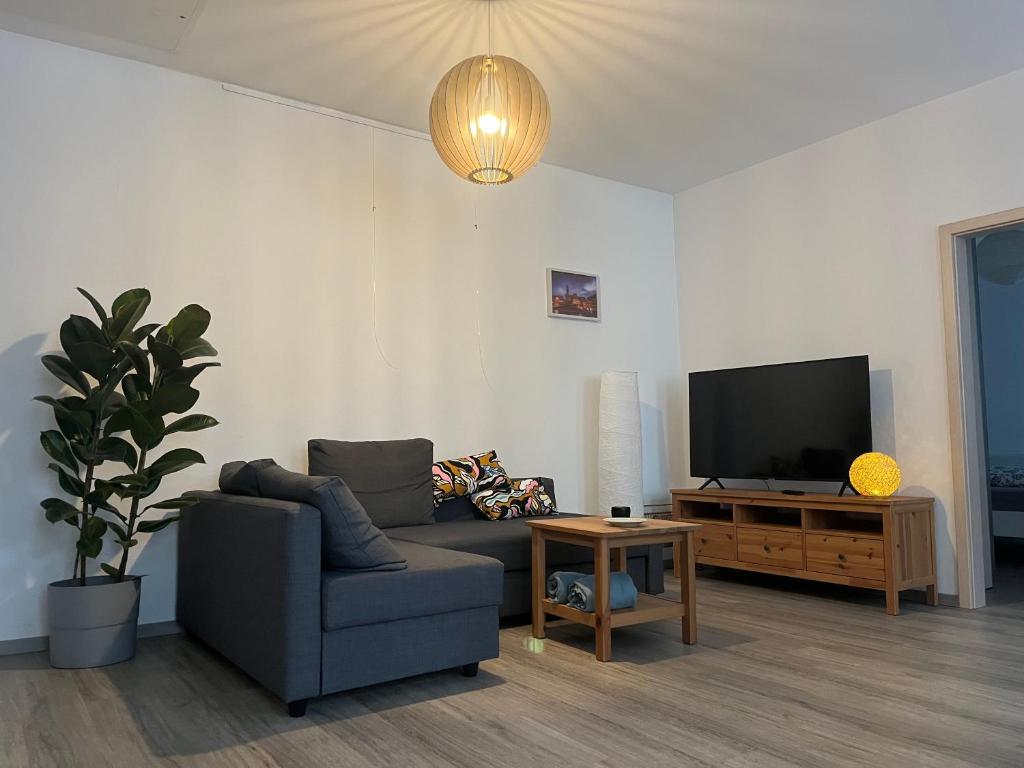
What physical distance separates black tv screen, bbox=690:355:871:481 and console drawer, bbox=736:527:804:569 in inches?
14.5

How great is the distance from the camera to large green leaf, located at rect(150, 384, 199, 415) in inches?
122

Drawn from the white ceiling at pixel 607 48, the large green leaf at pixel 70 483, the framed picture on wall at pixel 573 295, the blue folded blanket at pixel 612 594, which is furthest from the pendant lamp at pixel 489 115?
the framed picture on wall at pixel 573 295

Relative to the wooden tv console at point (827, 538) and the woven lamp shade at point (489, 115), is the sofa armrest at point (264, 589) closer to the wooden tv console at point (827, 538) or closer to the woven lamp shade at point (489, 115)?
the woven lamp shade at point (489, 115)

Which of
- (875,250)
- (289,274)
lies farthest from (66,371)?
(875,250)

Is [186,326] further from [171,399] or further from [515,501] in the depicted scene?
[515,501]

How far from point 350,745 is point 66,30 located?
3.23 meters

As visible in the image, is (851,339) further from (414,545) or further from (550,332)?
(414,545)

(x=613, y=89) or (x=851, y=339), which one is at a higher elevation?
(x=613, y=89)

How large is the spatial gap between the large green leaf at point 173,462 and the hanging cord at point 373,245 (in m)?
1.34

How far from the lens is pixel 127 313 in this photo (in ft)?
10.1

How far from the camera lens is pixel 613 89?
4.05m

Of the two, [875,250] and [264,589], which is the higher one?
[875,250]

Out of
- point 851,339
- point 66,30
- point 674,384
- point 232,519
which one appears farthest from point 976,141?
point 66,30

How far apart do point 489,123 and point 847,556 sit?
9.49ft
